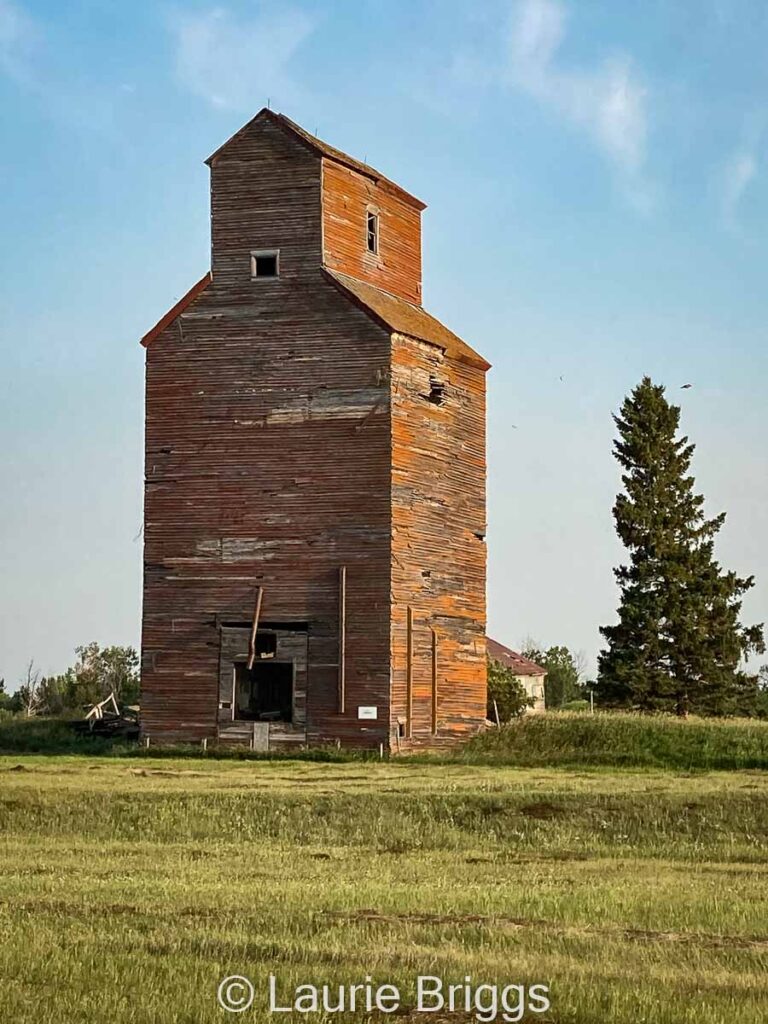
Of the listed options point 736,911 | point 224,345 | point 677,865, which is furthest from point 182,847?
point 224,345

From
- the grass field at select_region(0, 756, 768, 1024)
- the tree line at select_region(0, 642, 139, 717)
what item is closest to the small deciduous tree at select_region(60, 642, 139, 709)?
the tree line at select_region(0, 642, 139, 717)

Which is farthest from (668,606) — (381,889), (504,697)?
(381,889)

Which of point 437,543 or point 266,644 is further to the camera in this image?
point 437,543

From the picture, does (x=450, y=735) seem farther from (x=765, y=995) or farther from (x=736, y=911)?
(x=765, y=995)

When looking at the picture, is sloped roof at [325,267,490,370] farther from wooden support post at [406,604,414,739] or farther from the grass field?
the grass field

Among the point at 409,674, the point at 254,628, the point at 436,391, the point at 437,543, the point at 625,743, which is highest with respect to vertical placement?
the point at 436,391

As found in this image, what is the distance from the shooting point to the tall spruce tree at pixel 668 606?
69250 millimetres

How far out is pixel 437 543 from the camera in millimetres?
51031

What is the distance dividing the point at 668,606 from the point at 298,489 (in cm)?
2511

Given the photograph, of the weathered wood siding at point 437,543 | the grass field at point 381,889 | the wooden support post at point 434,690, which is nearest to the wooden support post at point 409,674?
the weathered wood siding at point 437,543

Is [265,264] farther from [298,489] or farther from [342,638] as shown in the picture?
[342,638]

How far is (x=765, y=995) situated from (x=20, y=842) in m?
17.1

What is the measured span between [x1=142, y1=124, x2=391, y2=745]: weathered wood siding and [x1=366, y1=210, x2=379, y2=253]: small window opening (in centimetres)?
311

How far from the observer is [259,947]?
633 inches
